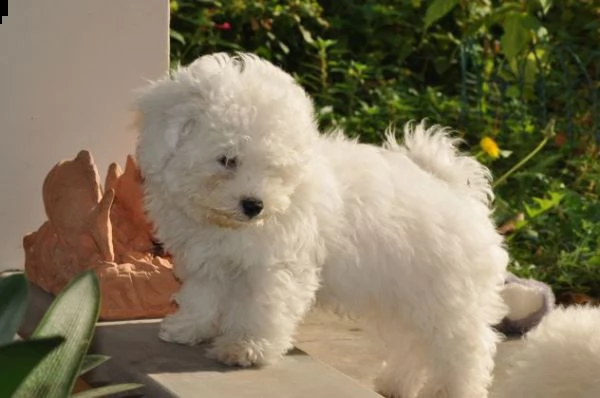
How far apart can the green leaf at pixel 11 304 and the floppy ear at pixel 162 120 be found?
1213 millimetres

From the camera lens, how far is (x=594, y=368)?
276cm

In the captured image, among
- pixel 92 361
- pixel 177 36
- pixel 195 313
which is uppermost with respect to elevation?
pixel 177 36

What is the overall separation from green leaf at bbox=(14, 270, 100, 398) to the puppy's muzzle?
3.57 feet

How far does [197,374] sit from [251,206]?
55 cm

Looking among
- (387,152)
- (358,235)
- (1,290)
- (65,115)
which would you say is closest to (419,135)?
(387,152)

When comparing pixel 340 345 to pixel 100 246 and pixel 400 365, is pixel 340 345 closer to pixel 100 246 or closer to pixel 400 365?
pixel 400 365

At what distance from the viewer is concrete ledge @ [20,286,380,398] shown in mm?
3736

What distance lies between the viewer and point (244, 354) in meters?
3.89

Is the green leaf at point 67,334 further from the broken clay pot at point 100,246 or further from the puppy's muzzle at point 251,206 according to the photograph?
the broken clay pot at point 100,246

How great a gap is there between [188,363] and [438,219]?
2.92 ft

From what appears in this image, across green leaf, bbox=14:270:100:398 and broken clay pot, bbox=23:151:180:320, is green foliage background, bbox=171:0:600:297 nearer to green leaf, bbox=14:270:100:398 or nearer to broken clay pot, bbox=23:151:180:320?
broken clay pot, bbox=23:151:180:320

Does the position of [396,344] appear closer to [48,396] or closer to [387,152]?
[387,152]

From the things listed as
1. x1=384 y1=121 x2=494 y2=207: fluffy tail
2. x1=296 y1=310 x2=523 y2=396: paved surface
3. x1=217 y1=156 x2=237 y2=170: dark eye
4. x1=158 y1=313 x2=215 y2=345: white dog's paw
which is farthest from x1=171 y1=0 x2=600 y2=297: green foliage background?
x1=217 y1=156 x2=237 y2=170: dark eye

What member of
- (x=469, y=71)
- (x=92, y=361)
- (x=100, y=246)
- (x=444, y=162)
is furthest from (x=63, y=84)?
(x=469, y=71)
